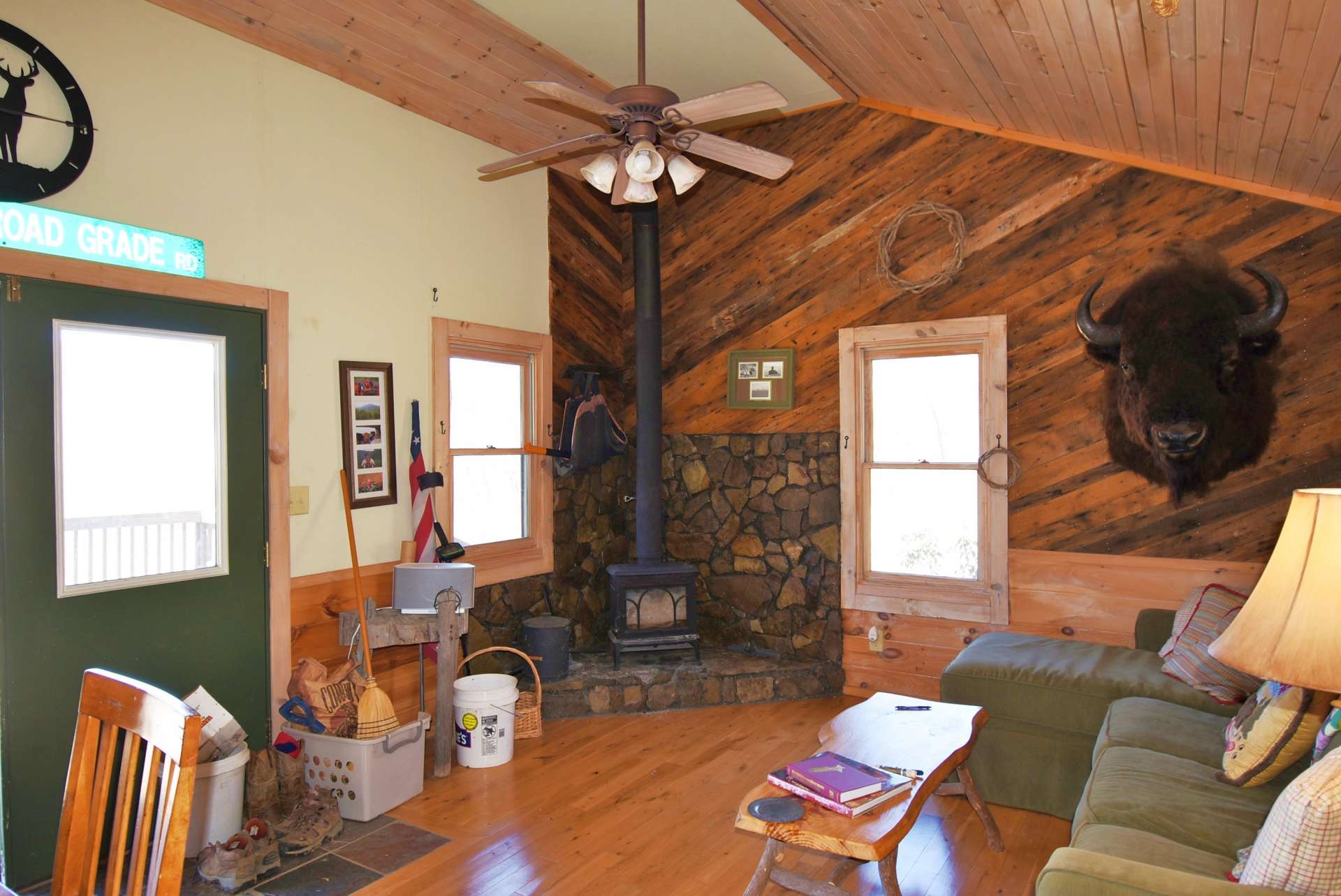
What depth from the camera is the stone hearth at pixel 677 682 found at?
4.51m

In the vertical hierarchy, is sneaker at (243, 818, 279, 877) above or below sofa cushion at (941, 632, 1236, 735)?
below

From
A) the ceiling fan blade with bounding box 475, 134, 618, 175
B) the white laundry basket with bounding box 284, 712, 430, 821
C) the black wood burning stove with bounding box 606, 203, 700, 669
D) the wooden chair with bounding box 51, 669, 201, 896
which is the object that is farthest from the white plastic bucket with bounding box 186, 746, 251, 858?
the ceiling fan blade with bounding box 475, 134, 618, 175

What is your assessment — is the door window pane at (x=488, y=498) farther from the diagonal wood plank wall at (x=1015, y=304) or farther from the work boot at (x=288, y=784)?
the work boot at (x=288, y=784)

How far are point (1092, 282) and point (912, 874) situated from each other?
2882mm

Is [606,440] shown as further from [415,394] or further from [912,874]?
[912,874]

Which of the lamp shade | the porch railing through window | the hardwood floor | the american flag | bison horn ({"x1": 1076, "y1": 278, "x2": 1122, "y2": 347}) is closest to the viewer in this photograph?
the lamp shade

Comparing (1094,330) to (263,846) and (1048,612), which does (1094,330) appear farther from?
(263,846)

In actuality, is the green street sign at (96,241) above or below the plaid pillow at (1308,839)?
above

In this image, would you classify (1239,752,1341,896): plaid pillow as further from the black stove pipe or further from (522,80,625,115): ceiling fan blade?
the black stove pipe

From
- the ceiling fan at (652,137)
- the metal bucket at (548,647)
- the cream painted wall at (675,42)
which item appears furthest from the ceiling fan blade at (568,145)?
the metal bucket at (548,647)

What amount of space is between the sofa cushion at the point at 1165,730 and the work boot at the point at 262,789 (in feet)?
9.68

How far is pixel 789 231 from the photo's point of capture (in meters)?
5.06

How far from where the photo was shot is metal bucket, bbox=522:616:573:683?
4539 millimetres

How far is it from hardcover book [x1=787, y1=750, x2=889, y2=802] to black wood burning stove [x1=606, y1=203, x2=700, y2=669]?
2221mm
